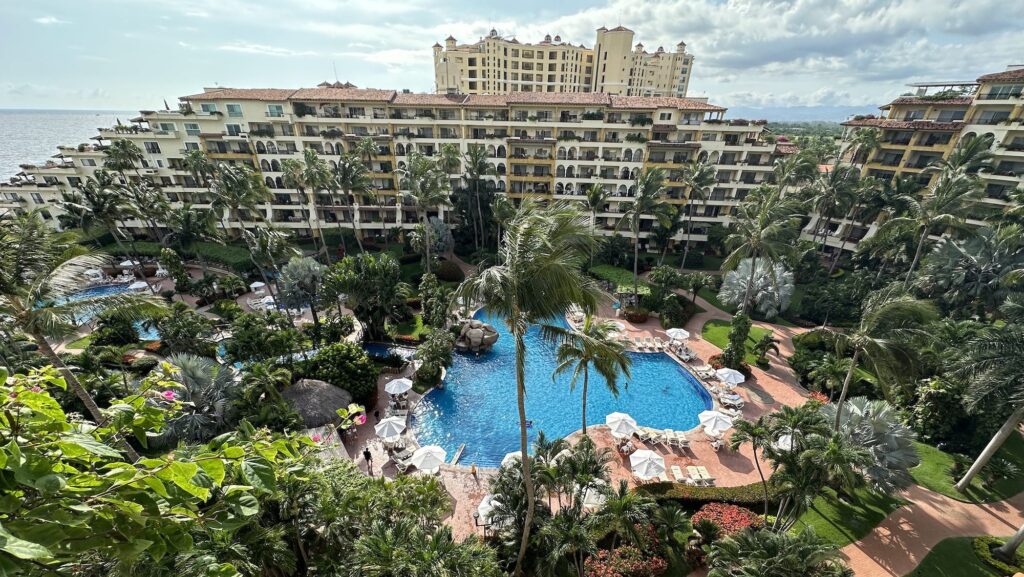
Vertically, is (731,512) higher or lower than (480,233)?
lower

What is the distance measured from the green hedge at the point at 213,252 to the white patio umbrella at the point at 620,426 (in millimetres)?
46363

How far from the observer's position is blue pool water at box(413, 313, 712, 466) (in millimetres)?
26141

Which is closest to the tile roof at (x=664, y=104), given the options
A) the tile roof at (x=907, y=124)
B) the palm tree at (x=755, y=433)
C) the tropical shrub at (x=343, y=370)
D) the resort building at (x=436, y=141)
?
the resort building at (x=436, y=141)

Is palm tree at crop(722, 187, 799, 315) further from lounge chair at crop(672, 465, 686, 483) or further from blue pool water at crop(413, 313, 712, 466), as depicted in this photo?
lounge chair at crop(672, 465, 686, 483)

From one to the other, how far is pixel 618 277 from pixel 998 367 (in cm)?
3183

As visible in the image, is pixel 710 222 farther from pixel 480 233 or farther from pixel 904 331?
pixel 904 331

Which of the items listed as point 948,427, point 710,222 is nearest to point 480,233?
point 710,222

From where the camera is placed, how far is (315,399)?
25109mm

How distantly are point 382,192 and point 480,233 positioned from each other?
1617cm

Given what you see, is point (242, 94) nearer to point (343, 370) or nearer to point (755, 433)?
Result: point (343, 370)

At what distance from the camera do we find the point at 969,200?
31.7m

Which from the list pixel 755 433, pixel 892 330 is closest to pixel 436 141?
pixel 755 433

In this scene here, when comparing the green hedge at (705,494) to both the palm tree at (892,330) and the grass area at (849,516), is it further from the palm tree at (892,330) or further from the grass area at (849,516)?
the palm tree at (892,330)

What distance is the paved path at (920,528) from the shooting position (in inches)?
699
